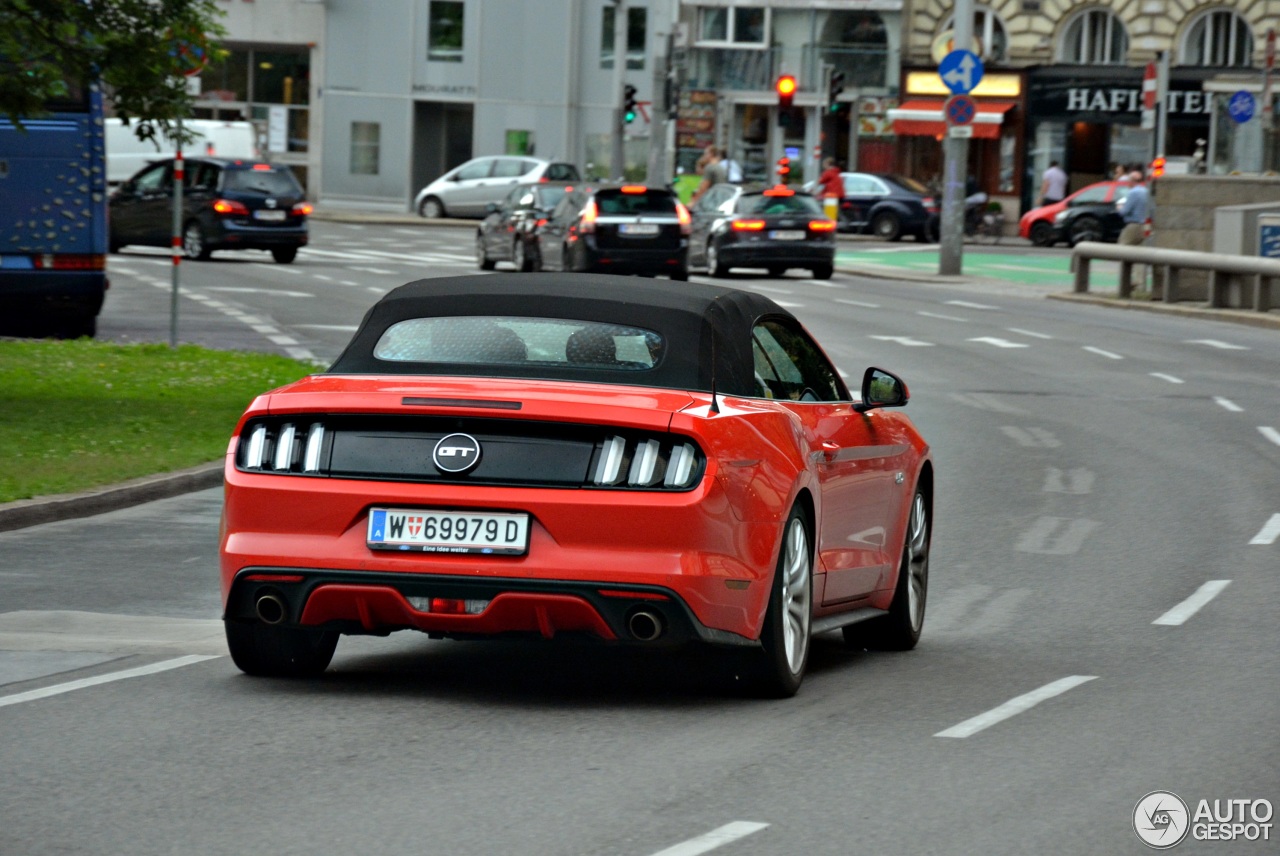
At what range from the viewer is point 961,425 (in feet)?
61.7

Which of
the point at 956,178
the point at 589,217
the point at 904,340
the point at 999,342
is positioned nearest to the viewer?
the point at 904,340

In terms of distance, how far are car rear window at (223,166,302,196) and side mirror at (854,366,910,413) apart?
99.7 ft

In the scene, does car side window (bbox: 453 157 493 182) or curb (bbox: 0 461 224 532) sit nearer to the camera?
curb (bbox: 0 461 224 532)

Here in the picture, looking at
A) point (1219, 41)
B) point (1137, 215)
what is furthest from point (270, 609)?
point (1219, 41)

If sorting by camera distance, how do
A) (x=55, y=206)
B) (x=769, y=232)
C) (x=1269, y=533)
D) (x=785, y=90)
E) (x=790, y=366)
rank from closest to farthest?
(x=790, y=366) < (x=1269, y=533) < (x=55, y=206) < (x=769, y=232) < (x=785, y=90)

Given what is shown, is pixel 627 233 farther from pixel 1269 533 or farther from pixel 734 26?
pixel 734 26

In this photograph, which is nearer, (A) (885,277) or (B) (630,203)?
(B) (630,203)

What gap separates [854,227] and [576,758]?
53301 mm

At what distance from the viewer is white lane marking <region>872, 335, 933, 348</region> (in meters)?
26.6

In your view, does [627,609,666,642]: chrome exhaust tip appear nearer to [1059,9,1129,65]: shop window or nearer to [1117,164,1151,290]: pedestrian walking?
[1117,164,1151,290]: pedestrian walking

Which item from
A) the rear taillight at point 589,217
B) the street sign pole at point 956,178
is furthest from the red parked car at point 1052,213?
the rear taillight at point 589,217

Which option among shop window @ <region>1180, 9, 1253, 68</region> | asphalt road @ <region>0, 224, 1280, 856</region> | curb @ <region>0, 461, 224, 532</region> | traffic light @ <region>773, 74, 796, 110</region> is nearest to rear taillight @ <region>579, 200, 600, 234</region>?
traffic light @ <region>773, 74, 796, 110</region>

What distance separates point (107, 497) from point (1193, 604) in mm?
5841

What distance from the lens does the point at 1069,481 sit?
610 inches
